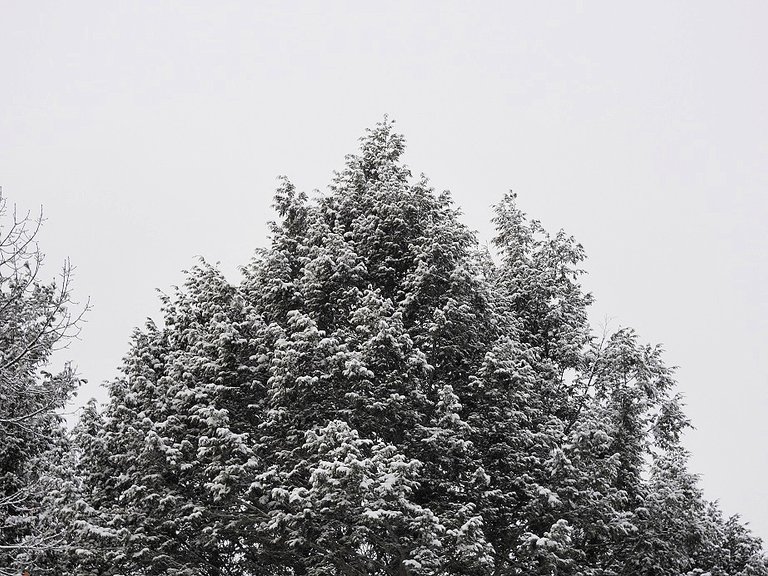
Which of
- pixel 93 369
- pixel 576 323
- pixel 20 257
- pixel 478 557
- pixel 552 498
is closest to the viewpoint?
pixel 20 257

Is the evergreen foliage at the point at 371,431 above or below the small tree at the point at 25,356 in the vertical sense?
above

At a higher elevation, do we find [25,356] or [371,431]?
[371,431]

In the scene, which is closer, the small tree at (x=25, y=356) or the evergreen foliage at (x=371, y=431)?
the small tree at (x=25, y=356)

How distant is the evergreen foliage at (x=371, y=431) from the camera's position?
15000mm

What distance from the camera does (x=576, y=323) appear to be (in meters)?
20.8

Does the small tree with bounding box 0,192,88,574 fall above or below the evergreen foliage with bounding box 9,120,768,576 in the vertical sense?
below

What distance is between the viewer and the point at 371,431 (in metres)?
16.4

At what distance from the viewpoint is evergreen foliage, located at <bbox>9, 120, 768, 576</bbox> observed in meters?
15.0

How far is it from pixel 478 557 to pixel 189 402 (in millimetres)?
6577

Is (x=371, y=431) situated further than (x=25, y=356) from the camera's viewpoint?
Yes

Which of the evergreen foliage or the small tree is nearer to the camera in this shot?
the small tree

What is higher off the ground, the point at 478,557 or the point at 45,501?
the point at 478,557

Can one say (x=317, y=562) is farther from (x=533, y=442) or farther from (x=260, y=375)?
(x=533, y=442)

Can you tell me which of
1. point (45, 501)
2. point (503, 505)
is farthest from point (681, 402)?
point (45, 501)
